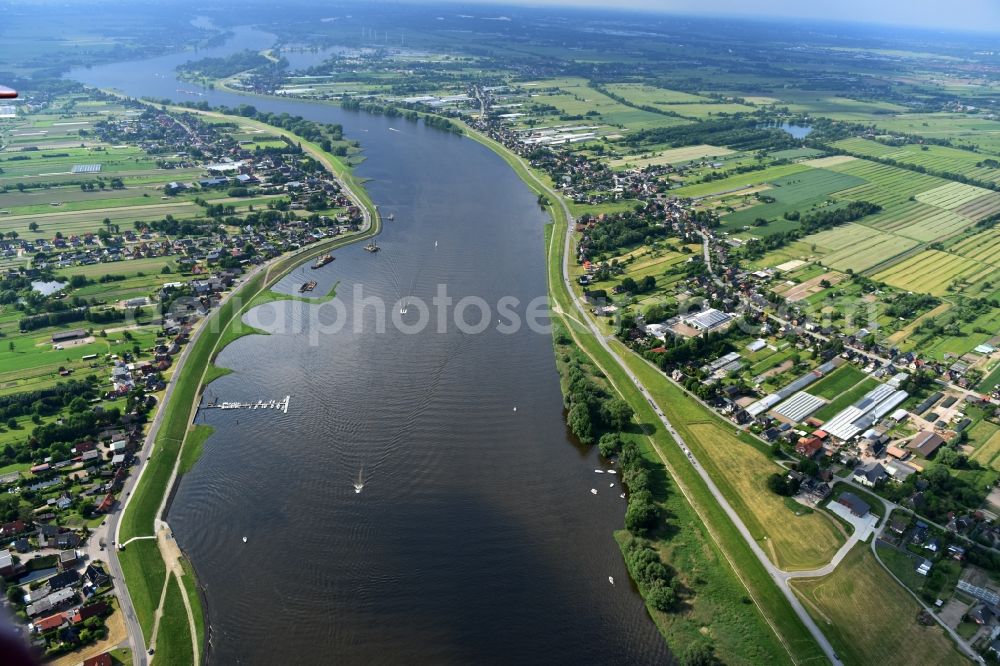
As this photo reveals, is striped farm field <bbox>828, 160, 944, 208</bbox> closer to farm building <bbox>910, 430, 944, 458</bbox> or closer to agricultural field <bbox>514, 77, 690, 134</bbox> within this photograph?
agricultural field <bbox>514, 77, 690, 134</bbox>

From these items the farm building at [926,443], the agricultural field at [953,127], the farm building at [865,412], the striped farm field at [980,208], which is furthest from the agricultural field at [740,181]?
the farm building at [926,443]

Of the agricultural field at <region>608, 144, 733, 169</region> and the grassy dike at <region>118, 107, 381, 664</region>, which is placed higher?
the agricultural field at <region>608, 144, 733, 169</region>

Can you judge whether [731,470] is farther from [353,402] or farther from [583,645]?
[353,402]

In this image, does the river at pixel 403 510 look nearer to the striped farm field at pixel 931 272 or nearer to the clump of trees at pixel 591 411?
the clump of trees at pixel 591 411

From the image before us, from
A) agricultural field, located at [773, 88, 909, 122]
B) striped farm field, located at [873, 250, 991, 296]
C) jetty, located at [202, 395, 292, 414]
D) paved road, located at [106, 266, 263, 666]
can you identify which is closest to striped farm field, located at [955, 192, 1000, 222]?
striped farm field, located at [873, 250, 991, 296]

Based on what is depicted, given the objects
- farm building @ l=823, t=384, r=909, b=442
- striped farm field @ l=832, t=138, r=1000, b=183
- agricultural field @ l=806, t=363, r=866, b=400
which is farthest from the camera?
striped farm field @ l=832, t=138, r=1000, b=183
